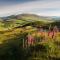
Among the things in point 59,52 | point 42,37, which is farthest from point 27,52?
point 42,37

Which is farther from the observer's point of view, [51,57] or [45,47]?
[45,47]

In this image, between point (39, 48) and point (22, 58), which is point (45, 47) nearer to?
point (39, 48)

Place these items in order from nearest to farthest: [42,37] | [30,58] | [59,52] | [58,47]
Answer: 1. [30,58]
2. [59,52]
3. [58,47]
4. [42,37]

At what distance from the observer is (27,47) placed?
3338cm

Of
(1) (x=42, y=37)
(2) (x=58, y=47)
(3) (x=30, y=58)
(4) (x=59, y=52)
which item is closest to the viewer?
(3) (x=30, y=58)

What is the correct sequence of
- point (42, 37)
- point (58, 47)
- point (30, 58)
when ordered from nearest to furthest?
point (30, 58)
point (58, 47)
point (42, 37)

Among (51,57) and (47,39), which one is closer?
(51,57)

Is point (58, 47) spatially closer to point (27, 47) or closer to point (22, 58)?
point (27, 47)

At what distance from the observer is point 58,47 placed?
114ft

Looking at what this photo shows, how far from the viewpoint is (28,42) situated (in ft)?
108

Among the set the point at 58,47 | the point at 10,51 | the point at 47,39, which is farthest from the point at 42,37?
the point at 10,51

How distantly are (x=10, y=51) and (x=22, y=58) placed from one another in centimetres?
391

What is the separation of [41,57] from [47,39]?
653cm

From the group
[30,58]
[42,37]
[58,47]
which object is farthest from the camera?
[42,37]
